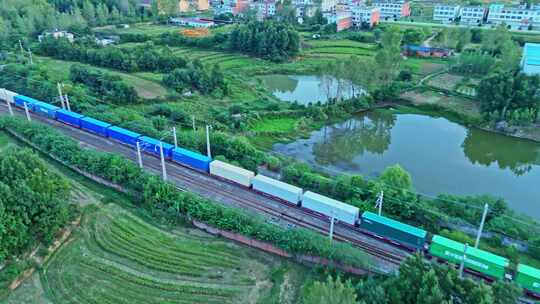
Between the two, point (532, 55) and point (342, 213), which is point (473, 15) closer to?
point (532, 55)

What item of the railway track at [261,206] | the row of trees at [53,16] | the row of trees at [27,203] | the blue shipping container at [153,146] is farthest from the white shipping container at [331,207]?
the row of trees at [53,16]

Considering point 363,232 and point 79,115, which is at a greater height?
point 79,115

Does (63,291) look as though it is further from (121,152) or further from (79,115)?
(79,115)

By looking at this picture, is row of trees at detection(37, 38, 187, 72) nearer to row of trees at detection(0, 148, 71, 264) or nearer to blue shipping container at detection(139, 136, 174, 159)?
blue shipping container at detection(139, 136, 174, 159)

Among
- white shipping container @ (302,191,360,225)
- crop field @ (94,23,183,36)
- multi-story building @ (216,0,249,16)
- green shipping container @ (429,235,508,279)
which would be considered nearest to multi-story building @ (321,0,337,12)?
multi-story building @ (216,0,249,16)

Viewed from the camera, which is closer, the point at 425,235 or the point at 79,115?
the point at 425,235

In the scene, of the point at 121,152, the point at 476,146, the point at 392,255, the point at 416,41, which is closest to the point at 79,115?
the point at 121,152

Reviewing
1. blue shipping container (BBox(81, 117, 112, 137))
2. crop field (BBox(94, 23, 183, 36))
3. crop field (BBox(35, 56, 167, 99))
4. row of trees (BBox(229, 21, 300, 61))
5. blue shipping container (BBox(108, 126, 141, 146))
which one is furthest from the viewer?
crop field (BBox(94, 23, 183, 36))

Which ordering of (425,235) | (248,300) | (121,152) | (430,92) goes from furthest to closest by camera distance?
(430,92), (121,152), (425,235), (248,300)
